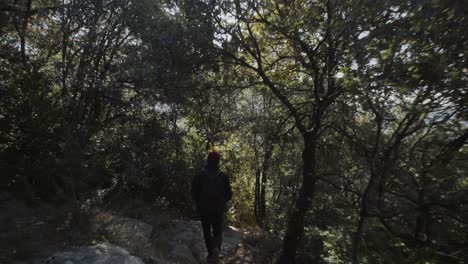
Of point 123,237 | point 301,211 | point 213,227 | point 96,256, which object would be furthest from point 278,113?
point 96,256

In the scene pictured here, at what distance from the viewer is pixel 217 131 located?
9.58m

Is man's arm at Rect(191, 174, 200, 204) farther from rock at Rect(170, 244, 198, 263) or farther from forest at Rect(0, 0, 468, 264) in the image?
forest at Rect(0, 0, 468, 264)

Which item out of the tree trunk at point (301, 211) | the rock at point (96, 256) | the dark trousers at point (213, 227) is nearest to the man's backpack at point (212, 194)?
the dark trousers at point (213, 227)

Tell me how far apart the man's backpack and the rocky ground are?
1.12m

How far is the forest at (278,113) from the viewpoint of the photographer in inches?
130

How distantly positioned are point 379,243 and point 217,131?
20.4 feet

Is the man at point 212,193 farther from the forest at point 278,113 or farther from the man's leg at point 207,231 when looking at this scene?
the forest at point 278,113

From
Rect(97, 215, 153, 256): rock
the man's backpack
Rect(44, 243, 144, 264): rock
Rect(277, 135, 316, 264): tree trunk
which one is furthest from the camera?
Rect(277, 135, 316, 264): tree trunk

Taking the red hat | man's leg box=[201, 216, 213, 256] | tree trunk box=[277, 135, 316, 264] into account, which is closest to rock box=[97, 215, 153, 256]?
man's leg box=[201, 216, 213, 256]

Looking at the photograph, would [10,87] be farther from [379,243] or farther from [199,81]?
[379,243]

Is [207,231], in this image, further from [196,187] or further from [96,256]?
[96,256]

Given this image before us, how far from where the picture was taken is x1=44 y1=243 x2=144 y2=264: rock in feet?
12.1

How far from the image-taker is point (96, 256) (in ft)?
12.6

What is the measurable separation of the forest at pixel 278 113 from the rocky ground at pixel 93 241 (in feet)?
0.62
